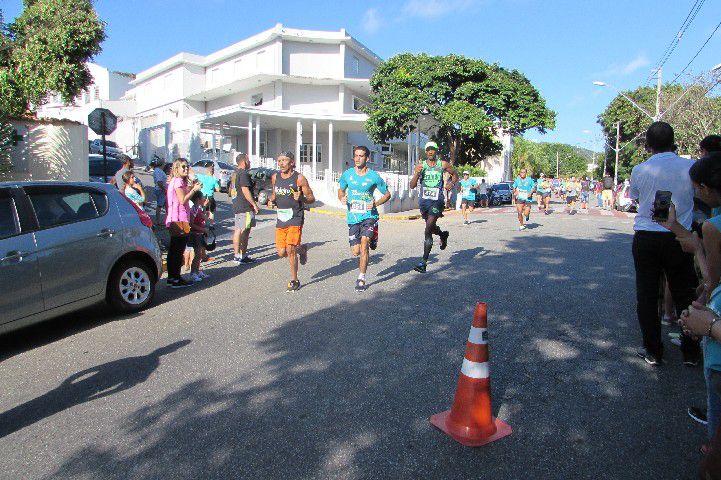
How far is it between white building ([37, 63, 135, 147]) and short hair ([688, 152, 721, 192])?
49.5 m

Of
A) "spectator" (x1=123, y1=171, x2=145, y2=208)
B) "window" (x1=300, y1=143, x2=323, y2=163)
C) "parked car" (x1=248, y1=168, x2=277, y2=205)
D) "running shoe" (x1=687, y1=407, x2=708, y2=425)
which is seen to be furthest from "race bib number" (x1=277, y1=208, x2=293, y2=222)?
"window" (x1=300, y1=143, x2=323, y2=163)

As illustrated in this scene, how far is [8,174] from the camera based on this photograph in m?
10.9

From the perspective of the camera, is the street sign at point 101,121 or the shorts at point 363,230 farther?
the street sign at point 101,121

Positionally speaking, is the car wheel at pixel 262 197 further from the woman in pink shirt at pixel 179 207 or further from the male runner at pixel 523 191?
the woman in pink shirt at pixel 179 207

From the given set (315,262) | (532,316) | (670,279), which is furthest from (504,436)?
(315,262)

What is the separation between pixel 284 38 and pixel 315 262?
1112 inches

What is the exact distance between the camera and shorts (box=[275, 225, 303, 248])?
278 inches

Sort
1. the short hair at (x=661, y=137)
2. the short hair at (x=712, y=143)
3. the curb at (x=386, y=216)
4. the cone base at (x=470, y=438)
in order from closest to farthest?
the cone base at (x=470, y=438) → the short hair at (x=661, y=137) → the short hair at (x=712, y=143) → the curb at (x=386, y=216)

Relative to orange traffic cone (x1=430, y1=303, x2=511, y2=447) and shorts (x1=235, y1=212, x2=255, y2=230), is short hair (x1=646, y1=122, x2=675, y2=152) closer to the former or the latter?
orange traffic cone (x1=430, y1=303, x2=511, y2=447)

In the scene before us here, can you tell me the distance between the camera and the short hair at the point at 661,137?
14.0ft

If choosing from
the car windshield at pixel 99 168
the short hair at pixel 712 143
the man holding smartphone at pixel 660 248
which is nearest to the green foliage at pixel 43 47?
the car windshield at pixel 99 168

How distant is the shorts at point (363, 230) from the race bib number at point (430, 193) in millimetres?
1565

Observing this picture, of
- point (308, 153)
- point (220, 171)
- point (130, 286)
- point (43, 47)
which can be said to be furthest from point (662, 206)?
point (308, 153)

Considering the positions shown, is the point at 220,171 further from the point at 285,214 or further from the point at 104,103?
the point at 104,103
